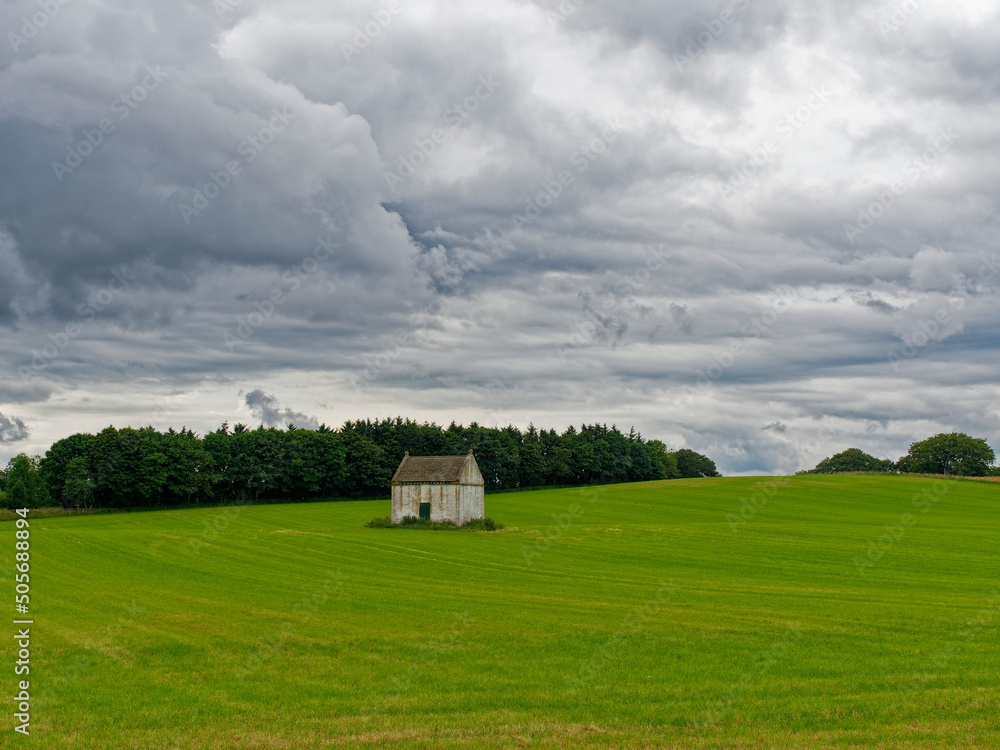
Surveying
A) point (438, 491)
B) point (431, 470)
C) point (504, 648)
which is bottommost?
point (504, 648)

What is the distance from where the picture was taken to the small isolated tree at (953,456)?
179 meters

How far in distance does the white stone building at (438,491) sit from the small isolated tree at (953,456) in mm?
144982

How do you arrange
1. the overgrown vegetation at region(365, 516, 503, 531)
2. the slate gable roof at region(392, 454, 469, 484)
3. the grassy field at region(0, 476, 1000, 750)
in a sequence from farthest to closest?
the slate gable roof at region(392, 454, 469, 484), the overgrown vegetation at region(365, 516, 503, 531), the grassy field at region(0, 476, 1000, 750)

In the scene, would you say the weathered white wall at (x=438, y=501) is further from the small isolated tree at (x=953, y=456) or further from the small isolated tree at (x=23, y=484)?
the small isolated tree at (x=953, y=456)

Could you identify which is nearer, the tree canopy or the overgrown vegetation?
the overgrown vegetation

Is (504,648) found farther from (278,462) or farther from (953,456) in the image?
(953,456)

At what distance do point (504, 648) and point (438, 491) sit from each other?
50.6 meters

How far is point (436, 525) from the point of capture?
70.6m

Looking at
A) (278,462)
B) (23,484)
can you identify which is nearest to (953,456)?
(278,462)

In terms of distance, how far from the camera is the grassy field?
50.3 feet

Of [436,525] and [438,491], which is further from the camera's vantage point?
[438,491]

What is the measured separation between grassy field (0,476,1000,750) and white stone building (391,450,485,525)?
63.3 feet

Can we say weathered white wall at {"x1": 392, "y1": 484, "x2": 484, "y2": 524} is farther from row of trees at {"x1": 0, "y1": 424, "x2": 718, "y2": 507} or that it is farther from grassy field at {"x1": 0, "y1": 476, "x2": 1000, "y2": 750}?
row of trees at {"x1": 0, "y1": 424, "x2": 718, "y2": 507}

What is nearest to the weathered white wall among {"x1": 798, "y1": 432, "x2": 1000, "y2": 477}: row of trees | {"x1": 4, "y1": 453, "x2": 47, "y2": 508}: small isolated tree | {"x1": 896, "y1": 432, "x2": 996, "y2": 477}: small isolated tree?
{"x1": 4, "y1": 453, "x2": 47, "y2": 508}: small isolated tree
